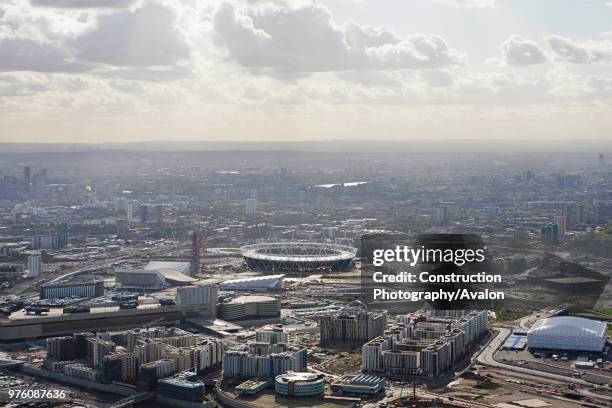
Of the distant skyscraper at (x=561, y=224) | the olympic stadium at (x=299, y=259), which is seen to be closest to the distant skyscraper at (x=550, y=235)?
the distant skyscraper at (x=561, y=224)

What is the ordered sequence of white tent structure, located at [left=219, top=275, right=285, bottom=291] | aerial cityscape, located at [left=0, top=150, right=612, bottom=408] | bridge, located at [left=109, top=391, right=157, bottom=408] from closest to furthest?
1. bridge, located at [left=109, top=391, right=157, bottom=408]
2. aerial cityscape, located at [left=0, top=150, right=612, bottom=408]
3. white tent structure, located at [left=219, top=275, right=285, bottom=291]

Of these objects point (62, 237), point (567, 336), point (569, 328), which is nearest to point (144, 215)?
point (62, 237)

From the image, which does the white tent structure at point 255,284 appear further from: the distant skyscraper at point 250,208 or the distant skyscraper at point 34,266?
the distant skyscraper at point 250,208

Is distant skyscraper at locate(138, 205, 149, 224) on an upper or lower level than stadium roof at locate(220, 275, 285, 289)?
upper

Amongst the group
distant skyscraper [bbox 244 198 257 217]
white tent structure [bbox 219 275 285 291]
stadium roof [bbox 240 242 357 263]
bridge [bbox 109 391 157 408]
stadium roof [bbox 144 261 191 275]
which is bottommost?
bridge [bbox 109 391 157 408]

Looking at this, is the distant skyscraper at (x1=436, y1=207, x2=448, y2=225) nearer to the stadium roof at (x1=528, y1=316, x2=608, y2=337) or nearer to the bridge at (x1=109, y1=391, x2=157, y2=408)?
the stadium roof at (x1=528, y1=316, x2=608, y2=337)

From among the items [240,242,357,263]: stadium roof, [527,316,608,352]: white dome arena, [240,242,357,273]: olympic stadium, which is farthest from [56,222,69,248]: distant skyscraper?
[527,316,608,352]: white dome arena

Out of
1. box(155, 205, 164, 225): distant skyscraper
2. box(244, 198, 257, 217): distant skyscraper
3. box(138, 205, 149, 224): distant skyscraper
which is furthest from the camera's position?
box(244, 198, 257, 217): distant skyscraper
